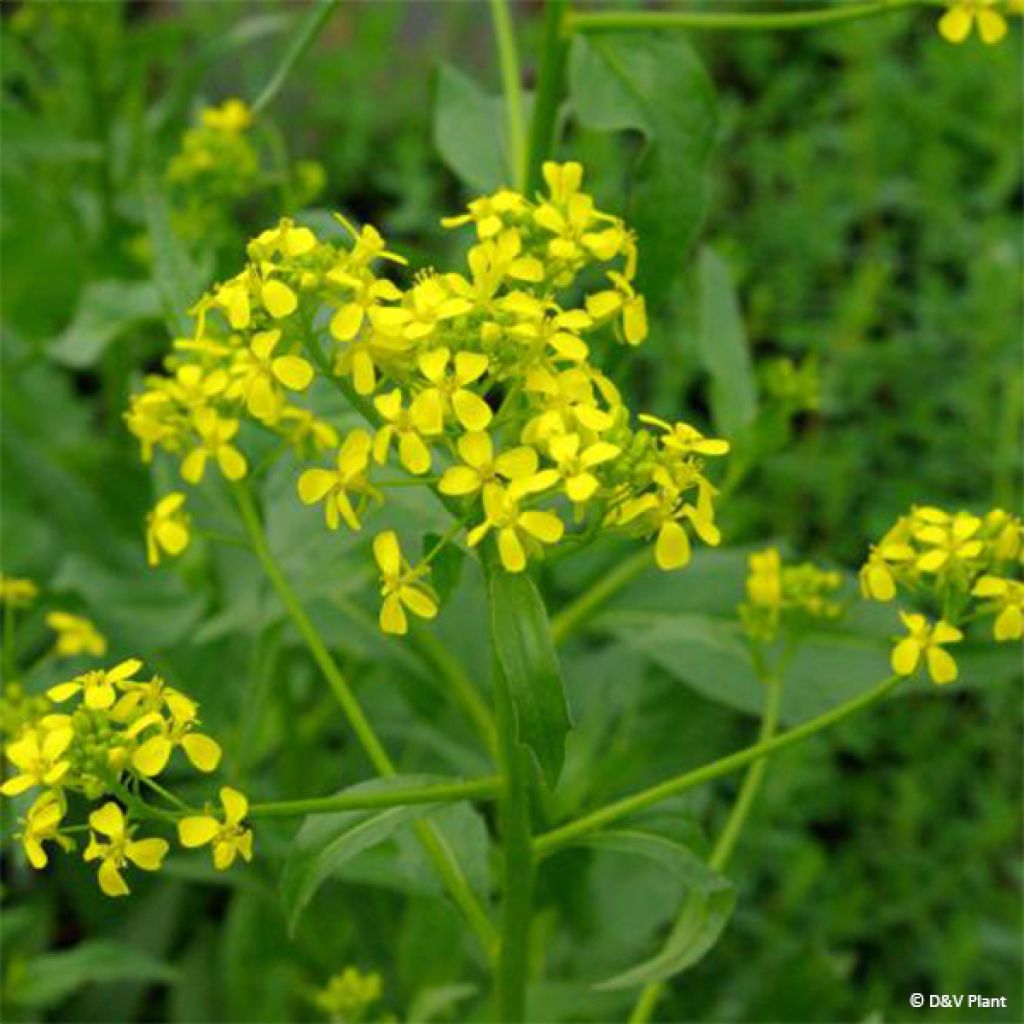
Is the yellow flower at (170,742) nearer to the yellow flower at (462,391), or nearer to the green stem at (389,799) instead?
the green stem at (389,799)

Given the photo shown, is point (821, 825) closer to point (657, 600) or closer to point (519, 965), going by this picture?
point (657, 600)

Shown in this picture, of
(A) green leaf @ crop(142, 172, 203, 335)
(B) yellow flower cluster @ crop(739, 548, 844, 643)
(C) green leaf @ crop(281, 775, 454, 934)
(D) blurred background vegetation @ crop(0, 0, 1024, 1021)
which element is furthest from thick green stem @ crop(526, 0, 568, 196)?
(C) green leaf @ crop(281, 775, 454, 934)

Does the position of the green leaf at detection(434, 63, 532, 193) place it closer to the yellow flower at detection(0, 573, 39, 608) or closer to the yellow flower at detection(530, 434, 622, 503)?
the yellow flower at detection(0, 573, 39, 608)

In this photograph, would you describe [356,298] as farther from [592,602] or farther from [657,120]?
[592,602]

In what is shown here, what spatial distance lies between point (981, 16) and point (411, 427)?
841mm

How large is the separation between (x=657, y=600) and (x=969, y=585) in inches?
→ 31.7

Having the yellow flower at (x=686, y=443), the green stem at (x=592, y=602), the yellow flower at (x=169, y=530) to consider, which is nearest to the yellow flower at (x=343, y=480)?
the yellow flower at (x=686, y=443)

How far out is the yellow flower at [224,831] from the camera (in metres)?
1.54

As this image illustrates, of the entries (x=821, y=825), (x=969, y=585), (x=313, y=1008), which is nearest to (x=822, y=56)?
(x=821, y=825)

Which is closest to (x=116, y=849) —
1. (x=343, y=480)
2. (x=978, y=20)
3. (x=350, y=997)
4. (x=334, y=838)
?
(x=334, y=838)

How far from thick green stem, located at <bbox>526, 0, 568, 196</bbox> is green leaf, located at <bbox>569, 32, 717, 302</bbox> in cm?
4

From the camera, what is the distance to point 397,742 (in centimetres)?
281

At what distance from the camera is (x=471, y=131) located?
2.39m

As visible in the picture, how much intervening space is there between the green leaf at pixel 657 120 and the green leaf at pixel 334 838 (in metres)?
0.67
